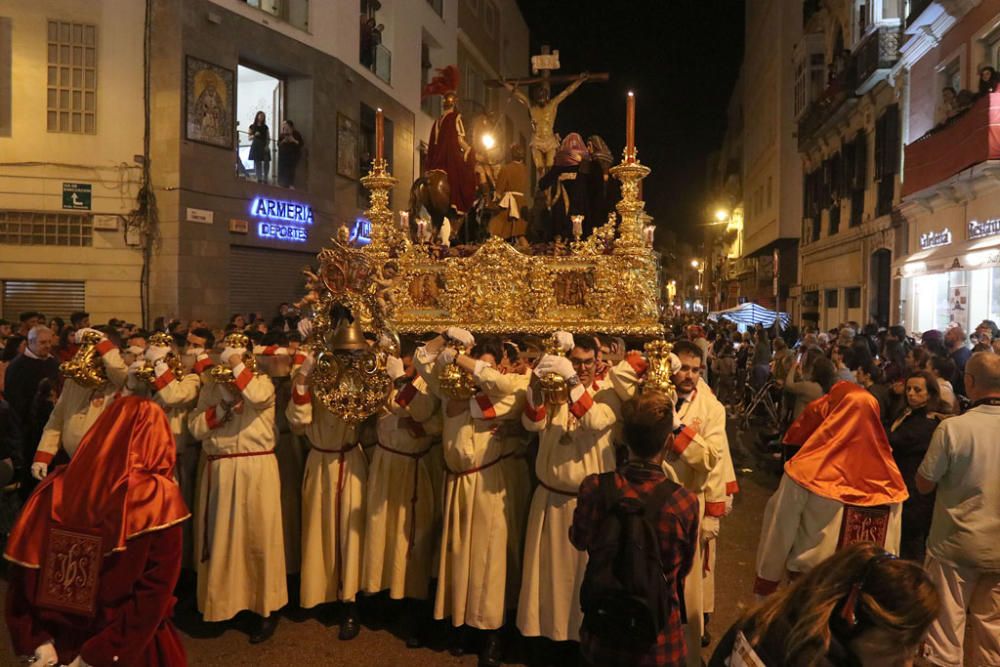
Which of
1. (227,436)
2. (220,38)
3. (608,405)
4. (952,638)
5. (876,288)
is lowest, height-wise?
(952,638)

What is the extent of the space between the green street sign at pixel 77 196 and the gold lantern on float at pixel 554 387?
1278cm

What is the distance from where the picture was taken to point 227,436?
468 cm

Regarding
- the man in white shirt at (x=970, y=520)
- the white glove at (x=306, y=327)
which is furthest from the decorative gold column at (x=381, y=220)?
the man in white shirt at (x=970, y=520)

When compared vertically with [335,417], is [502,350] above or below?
above

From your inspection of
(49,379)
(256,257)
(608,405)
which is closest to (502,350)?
(608,405)

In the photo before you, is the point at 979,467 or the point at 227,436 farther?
the point at 227,436

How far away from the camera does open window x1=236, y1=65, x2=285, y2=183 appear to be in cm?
1564

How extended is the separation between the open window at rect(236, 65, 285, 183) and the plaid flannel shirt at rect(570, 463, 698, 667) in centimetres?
1420

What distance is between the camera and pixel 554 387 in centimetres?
379

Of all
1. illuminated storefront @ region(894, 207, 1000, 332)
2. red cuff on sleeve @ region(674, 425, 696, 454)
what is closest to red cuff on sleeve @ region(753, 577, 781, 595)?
red cuff on sleeve @ region(674, 425, 696, 454)

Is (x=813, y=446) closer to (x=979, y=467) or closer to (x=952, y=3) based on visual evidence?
(x=979, y=467)

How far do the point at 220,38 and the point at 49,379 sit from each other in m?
9.95

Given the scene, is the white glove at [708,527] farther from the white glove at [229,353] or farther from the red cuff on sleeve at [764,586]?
the white glove at [229,353]

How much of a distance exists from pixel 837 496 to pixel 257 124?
50.3ft
